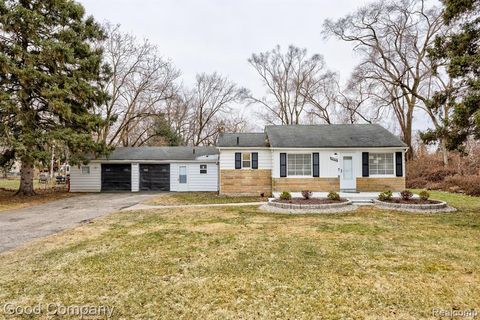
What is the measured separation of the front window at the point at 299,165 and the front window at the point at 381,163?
318 cm

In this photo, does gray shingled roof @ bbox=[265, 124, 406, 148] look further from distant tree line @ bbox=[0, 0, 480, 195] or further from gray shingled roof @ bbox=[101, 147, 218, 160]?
gray shingled roof @ bbox=[101, 147, 218, 160]

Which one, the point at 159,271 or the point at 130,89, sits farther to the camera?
the point at 130,89

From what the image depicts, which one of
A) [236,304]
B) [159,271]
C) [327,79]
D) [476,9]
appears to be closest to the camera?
[236,304]

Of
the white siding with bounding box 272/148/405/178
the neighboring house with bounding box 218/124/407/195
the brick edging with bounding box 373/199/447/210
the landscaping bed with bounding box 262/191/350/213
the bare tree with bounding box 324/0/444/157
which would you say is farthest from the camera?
the bare tree with bounding box 324/0/444/157

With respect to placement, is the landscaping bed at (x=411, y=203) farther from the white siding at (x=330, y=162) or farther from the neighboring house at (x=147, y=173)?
the neighboring house at (x=147, y=173)

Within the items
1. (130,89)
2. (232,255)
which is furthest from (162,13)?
(232,255)

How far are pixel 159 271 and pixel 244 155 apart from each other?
10697 millimetres

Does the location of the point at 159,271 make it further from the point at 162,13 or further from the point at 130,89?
the point at 130,89

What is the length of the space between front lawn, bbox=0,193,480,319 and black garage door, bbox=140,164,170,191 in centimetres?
1094

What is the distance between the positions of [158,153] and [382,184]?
14390mm

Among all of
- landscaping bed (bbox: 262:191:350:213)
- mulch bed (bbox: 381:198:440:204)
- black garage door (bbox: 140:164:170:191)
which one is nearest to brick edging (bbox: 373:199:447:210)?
mulch bed (bbox: 381:198:440:204)

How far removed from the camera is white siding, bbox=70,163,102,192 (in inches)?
704

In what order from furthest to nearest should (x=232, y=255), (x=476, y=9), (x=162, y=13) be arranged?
(x=162, y=13) → (x=476, y=9) → (x=232, y=255)

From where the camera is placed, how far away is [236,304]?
10.4ft
